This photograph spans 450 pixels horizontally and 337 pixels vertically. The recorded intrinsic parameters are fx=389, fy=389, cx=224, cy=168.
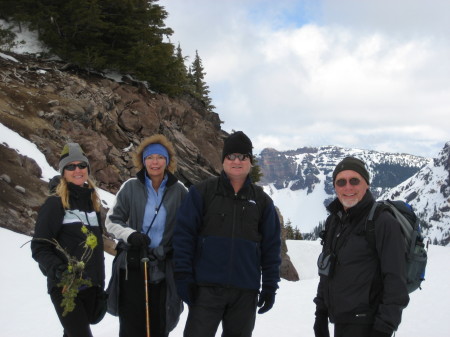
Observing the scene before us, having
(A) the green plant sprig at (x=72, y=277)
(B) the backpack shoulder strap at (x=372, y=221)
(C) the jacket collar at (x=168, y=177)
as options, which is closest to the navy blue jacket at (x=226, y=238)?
(C) the jacket collar at (x=168, y=177)

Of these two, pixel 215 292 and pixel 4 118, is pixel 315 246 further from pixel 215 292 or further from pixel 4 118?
pixel 215 292

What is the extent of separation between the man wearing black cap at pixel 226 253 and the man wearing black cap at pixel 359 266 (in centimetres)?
69

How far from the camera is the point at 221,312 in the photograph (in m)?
4.21

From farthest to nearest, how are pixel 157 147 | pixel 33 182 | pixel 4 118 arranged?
pixel 4 118, pixel 33 182, pixel 157 147

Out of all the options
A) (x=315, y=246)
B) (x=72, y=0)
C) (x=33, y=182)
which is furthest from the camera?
(x=315, y=246)

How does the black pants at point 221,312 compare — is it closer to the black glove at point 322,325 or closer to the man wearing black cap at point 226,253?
the man wearing black cap at point 226,253

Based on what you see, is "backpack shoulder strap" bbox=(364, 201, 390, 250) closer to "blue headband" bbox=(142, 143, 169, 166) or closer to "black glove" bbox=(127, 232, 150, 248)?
"black glove" bbox=(127, 232, 150, 248)

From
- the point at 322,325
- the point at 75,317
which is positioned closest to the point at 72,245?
the point at 75,317

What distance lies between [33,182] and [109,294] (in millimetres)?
9570

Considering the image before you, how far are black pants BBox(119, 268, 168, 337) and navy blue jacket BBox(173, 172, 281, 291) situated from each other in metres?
0.67

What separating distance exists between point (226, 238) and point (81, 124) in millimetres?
15904

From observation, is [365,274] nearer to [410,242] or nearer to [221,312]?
[410,242]

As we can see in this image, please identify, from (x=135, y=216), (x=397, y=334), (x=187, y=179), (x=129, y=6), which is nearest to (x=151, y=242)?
(x=135, y=216)

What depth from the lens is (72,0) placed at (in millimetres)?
21984
